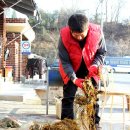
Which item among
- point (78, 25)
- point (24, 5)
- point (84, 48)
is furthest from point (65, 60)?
point (24, 5)

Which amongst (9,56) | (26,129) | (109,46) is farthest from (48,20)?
(26,129)

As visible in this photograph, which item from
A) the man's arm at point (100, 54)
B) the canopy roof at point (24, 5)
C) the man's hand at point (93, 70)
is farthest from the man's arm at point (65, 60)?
the canopy roof at point (24, 5)

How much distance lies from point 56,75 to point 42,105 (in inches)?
77.1

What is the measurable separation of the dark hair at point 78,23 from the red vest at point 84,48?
0.29m

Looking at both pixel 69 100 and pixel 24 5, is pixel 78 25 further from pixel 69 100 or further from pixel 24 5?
pixel 24 5

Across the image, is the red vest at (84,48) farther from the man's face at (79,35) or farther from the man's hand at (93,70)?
the man's hand at (93,70)

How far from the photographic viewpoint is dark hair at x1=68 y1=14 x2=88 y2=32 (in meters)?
4.40

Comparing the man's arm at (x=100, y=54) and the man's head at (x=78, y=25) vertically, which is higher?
the man's head at (x=78, y=25)

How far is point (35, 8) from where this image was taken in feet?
39.9

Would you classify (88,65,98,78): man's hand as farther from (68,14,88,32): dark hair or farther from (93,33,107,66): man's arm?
(68,14,88,32): dark hair

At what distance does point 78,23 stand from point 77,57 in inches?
21.4

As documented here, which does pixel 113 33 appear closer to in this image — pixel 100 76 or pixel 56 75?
pixel 56 75

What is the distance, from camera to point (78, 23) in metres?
4.41

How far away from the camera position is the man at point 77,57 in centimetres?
469
